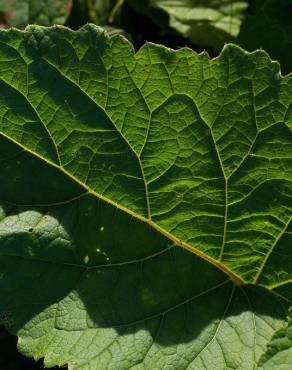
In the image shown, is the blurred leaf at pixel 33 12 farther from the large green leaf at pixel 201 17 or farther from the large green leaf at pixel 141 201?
the large green leaf at pixel 141 201

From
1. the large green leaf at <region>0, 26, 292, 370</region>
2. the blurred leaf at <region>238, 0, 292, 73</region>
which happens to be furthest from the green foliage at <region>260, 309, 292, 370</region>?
the blurred leaf at <region>238, 0, 292, 73</region>

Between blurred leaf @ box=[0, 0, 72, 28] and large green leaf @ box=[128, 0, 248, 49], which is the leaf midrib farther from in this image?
large green leaf @ box=[128, 0, 248, 49]

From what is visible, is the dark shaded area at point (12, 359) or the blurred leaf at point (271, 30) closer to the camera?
the blurred leaf at point (271, 30)

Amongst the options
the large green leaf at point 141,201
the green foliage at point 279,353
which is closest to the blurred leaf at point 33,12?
the large green leaf at point 141,201

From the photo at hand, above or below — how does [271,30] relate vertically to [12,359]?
above

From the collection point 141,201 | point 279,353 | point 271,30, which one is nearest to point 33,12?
point 271,30

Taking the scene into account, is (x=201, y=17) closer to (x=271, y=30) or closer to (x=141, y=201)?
(x=271, y=30)
